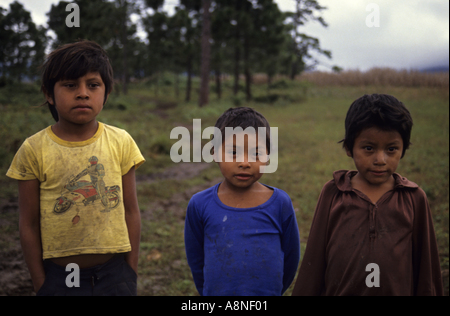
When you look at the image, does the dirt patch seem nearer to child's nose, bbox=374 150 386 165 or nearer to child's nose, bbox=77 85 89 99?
child's nose, bbox=77 85 89 99

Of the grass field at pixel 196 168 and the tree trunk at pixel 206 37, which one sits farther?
the tree trunk at pixel 206 37

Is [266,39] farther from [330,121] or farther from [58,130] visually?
[58,130]

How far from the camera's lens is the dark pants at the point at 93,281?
1756 mm

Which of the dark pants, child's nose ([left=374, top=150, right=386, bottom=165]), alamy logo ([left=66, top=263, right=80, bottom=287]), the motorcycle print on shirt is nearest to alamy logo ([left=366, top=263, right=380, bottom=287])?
child's nose ([left=374, top=150, right=386, bottom=165])

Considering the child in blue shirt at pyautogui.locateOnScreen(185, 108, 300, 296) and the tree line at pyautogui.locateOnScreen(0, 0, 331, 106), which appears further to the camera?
the tree line at pyautogui.locateOnScreen(0, 0, 331, 106)

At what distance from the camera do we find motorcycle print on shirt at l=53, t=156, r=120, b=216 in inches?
69.6

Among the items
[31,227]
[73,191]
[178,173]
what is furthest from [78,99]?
[178,173]

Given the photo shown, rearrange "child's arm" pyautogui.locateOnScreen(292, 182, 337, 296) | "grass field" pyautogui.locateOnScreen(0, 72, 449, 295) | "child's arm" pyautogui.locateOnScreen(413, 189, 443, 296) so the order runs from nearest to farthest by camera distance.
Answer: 1. "child's arm" pyautogui.locateOnScreen(413, 189, 443, 296)
2. "child's arm" pyautogui.locateOnScreen(292, 182, 337, 296)
3. "grass field" pyautogui.locateOnScreen(0, 72, 449, 295)

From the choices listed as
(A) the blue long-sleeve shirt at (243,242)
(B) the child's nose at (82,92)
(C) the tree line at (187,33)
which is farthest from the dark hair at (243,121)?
(C) the tree line at (187,33)

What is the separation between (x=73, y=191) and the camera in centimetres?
178

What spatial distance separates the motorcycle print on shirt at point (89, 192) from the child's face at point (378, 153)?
1238mm

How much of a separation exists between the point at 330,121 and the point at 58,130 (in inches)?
463

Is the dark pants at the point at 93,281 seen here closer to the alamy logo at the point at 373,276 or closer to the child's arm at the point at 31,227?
the child's arm at the point at 31,227

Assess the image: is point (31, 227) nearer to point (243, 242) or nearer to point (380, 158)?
point (243, 242)
